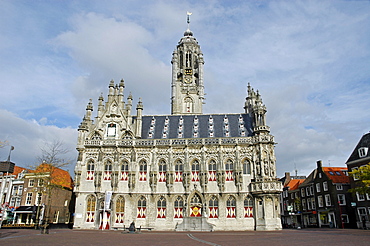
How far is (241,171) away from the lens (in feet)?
136

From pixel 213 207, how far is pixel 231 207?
252cm

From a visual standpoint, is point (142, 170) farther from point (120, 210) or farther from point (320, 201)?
point (320, 201)

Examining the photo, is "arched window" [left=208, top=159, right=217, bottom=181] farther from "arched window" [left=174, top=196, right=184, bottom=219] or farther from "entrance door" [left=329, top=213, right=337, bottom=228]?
"entrance door" [left=329, top=213, right=337, bottom=228]

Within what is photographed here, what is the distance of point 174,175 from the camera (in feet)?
140

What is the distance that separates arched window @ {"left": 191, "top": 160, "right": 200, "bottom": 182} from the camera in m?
42.3

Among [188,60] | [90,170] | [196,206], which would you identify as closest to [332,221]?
[196,206]

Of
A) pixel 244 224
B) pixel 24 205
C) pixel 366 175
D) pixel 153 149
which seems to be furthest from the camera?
pixel 24 205

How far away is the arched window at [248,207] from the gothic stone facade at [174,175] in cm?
13

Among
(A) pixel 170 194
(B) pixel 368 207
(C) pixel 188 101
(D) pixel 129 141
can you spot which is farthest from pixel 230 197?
(C) pixel 188 101

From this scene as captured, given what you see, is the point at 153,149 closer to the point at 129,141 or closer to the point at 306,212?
the point at 129,141

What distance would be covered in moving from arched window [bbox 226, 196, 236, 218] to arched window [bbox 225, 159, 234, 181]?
9.19 ft

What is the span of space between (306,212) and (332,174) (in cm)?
999

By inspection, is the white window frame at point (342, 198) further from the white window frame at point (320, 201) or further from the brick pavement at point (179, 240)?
the brick pavement at point (179, 240)

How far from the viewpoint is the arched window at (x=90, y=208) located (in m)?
41.0
